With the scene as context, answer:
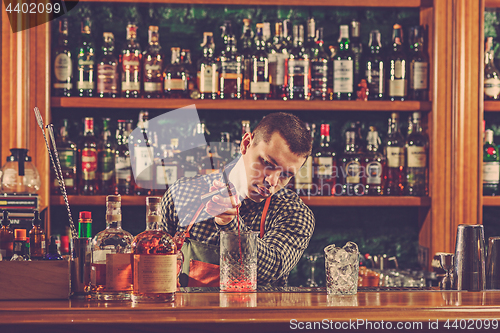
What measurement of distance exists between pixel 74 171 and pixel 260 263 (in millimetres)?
1068

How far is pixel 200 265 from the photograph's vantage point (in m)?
1.49

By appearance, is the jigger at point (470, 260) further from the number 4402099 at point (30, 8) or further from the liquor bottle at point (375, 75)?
the number 4402099 at point (30, 8)

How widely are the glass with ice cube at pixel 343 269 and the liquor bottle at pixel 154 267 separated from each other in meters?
0.34

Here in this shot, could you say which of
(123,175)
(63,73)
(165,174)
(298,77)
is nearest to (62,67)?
(63,73)

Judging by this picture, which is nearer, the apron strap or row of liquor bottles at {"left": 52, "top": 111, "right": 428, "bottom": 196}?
the apron strap

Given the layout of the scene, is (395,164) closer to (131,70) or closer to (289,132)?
Answer: (289,132)

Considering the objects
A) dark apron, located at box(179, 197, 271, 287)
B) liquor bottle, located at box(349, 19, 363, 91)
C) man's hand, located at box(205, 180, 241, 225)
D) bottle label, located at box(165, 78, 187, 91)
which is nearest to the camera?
man's hand, located at box(205, 180, 241, 225)

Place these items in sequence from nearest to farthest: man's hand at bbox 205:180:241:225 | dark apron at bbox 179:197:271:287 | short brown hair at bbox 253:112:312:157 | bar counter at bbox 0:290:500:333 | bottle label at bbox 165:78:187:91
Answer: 1. bar counter at bbox 0:290:500:333
2. man's hand at bbox 205:180:241:225
3. dark apron at bbox 179:197:271:287
4. short brown hair at bbox 253:112:312:157
5. bottle label at bbox 165:78:187:91

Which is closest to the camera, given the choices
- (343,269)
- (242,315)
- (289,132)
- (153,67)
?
(242,315)

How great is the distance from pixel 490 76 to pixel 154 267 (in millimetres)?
1944

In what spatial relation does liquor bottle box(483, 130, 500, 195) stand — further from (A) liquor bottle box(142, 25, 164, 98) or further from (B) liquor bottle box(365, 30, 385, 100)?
(A) liquor bottle box(142, 25, 164, 98)

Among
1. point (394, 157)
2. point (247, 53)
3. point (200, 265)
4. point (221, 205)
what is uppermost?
point (247, 53)

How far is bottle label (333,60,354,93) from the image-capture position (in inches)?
85.3

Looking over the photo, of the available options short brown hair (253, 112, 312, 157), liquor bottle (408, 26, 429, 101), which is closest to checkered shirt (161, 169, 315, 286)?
short brown hair (253, 112, 312, 157)
